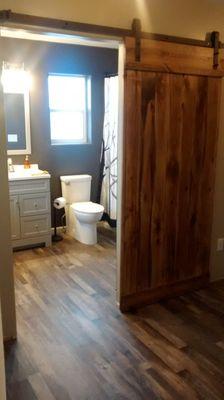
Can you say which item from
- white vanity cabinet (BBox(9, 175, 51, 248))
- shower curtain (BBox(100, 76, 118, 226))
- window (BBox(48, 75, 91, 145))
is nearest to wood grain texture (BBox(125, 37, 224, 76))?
shower curtain (BBox(100, 76, 118, 226))

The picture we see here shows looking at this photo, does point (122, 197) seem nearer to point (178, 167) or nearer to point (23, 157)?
point (178, 167)

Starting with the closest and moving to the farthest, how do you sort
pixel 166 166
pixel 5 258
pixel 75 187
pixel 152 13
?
pixel 5 258, pixel 152 13, pixel 166 166, pixel 75 187

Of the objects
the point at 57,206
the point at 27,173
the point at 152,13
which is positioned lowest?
the point at 57,206

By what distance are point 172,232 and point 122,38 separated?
4.95ft

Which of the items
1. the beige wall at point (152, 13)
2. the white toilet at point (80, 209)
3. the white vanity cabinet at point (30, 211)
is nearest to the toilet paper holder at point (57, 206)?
the white toilet at point (80, 209)

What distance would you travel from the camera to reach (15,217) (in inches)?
152

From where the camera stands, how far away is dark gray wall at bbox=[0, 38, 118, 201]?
160 inches

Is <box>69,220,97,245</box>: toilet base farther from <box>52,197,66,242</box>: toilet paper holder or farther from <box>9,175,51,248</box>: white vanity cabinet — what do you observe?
<box>9,175,51,248</box>: white vanity cabinet

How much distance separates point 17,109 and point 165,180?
2284 mm

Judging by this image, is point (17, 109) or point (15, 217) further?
point (17, 109)

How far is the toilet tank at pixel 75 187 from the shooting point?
14.4 ft

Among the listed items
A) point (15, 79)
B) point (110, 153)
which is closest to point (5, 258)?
point (15, 79)

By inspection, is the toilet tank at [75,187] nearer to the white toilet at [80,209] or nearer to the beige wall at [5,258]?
the white toilet at [80,209]

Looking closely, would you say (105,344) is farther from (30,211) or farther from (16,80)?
(16,80)
